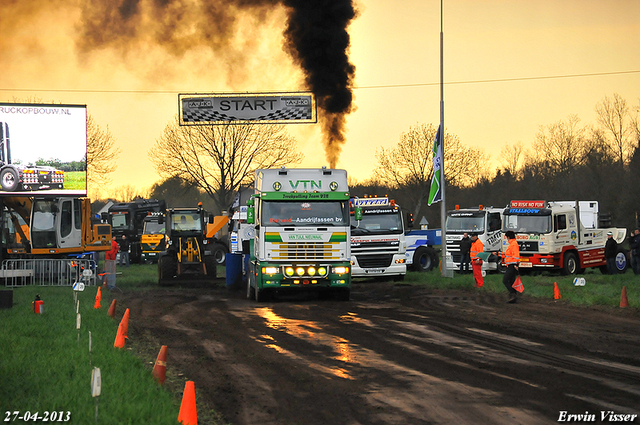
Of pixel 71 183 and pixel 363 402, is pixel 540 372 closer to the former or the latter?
pixel 363 402

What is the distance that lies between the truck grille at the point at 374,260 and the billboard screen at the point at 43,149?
12.2 metres

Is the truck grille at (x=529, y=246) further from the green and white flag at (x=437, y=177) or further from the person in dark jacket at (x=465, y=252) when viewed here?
the green and white flag at (x=437, y=177)

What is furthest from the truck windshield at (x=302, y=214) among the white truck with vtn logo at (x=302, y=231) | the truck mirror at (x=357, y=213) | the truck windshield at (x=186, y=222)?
the truck windshield at (x=186, y=222)

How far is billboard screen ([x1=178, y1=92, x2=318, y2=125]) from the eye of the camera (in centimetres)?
2958

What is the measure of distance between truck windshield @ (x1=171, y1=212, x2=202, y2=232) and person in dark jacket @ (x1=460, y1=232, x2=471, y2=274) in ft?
36.2

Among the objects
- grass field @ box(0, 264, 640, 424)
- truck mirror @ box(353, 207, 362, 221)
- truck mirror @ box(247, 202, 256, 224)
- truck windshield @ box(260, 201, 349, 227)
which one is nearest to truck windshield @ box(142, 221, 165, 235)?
truck mirror @ box(247, 202, 256, 224)

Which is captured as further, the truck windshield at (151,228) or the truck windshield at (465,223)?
the truck windshield at (151,228)

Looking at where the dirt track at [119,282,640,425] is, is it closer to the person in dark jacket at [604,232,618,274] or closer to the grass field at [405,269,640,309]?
the grass field at [405,269,640,309]

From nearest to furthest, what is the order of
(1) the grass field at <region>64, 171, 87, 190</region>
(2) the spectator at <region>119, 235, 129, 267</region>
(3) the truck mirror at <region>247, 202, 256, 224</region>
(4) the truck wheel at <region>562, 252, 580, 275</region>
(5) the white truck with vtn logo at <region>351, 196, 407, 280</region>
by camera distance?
1. (3) the truck mirror at <region>247, 202, 256, 224</region>
2. (5) the white truck with vtn logo at <region>351, 196, 407, 280</region>
3. (4) the truck wheel at <region>562, 252, 580, 275</region>
4. (1) the grass field at <region>64, 171, 87, 190</region>
5. (2) the spectator at <region>119, 235, 129, 267</region>

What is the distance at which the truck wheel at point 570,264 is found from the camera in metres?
26.6

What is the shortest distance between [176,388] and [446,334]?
5.88 metres

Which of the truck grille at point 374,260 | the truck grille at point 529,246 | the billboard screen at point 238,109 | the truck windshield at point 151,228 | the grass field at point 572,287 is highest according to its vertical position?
the billboard screen at point 238,109

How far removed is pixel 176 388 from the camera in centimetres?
820

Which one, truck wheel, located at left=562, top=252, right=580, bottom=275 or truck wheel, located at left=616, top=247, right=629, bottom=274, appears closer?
truck wheel, located at left=562, top=252, right=580, bottom=275
